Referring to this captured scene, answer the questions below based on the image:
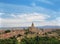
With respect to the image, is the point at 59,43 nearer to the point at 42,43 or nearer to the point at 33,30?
the point at 42,43

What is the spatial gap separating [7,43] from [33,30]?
110ft

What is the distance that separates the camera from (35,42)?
209 ft

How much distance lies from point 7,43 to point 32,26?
38.7m

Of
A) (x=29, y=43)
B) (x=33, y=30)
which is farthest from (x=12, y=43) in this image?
(x=33, y=30)

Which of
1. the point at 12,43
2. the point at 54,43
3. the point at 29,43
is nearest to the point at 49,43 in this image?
the point at 54,43

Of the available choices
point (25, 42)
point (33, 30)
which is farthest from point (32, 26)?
point (25, 42)

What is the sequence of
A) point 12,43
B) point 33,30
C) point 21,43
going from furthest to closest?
point 33,30, point 21,43, point 12,43

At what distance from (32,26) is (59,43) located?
3904 centimetres

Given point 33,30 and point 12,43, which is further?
point 33,30

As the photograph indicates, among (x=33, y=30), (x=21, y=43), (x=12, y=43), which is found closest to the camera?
(x=12, y=43)

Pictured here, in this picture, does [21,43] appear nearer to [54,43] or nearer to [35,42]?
[35,42]

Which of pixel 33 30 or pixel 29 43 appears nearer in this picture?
pixel 29 43

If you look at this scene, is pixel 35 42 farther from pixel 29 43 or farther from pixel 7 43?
pixel 7 43

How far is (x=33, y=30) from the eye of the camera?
306 feet
